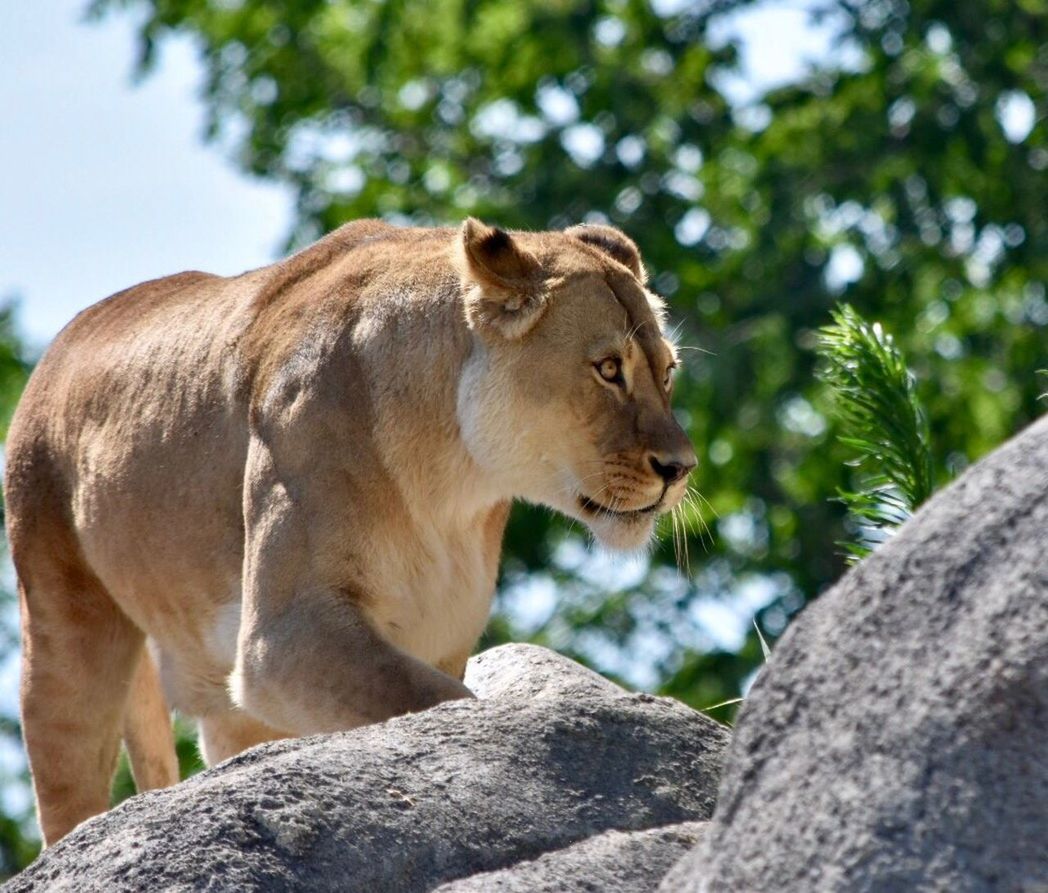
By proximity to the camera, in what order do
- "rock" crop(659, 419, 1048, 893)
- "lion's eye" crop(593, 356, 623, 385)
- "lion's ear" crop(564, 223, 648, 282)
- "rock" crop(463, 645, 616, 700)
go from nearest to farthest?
"rock" crop(659, 419, 1048, 893), "rock" crop(463, 645, 616, 700), "lion's eye" crop(593, 356, 623, 385), "lion's ear" crop(564, 223, 648, 282)

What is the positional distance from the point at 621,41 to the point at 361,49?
199 cm

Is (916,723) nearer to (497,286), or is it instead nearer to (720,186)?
(497,286)

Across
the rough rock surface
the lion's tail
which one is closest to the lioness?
the lion's tail

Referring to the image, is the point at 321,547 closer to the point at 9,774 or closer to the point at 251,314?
the point at 251,314

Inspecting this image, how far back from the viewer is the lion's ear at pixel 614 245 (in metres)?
5.93

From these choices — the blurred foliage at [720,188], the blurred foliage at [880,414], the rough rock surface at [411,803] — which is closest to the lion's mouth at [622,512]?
the blurred foliage at [880,414]

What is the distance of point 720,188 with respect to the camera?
1452 centimetres

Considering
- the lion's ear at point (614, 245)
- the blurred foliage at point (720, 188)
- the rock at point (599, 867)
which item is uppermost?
the lion's ear at point (614, 245)

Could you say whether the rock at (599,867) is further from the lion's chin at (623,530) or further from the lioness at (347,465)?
the lion's chin at (623,530)

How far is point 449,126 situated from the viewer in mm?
16188

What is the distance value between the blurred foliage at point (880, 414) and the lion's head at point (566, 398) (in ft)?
1.67

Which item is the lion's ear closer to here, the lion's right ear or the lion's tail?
the lion's right ear

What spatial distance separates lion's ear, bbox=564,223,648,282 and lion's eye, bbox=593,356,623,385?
0.65 meters

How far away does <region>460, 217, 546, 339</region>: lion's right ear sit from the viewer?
210 inches
